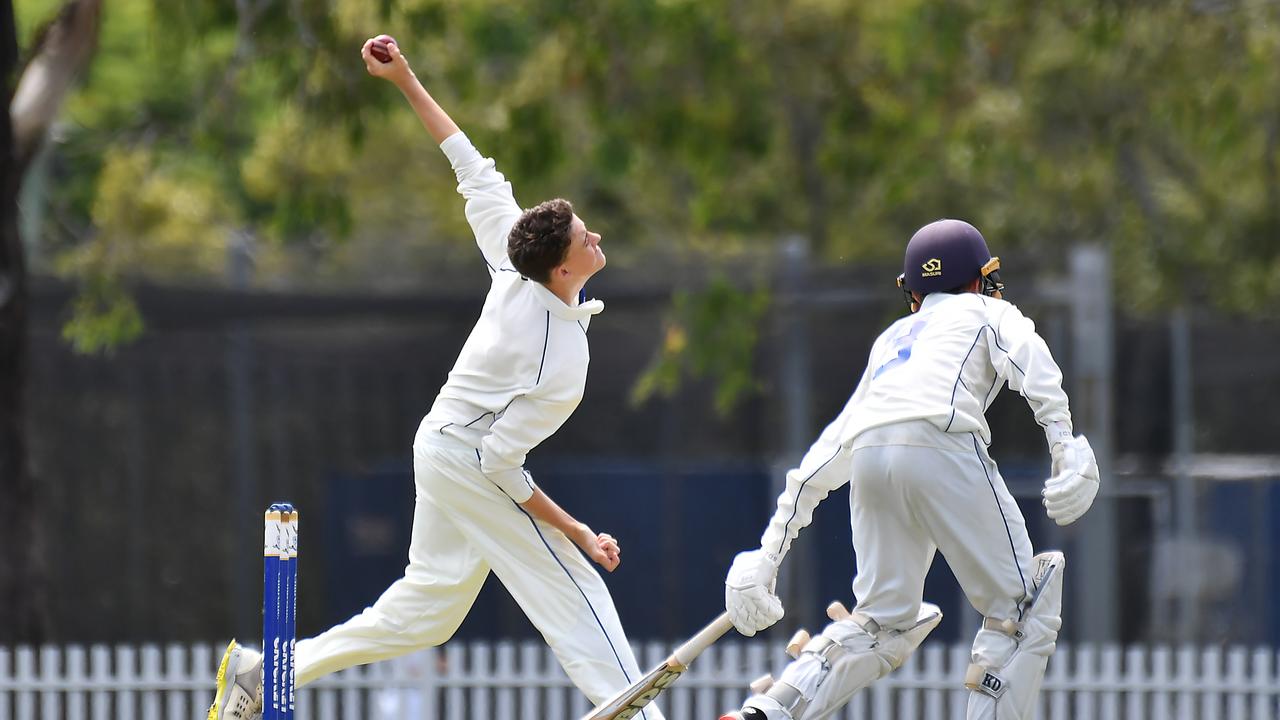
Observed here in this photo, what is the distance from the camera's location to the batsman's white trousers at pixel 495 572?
5.36m

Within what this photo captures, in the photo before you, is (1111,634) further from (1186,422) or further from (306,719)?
(306,719)

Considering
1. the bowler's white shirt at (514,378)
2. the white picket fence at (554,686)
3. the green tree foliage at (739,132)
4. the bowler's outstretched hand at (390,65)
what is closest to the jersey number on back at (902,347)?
the bowler's white shirt at (514,378)

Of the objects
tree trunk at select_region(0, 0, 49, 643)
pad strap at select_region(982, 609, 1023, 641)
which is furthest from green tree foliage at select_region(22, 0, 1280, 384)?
pad strap at select_region(982, 609, 1023, 641)

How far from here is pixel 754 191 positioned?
15.7m

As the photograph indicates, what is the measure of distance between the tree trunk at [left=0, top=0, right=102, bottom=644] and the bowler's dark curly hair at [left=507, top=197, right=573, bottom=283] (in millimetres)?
4625

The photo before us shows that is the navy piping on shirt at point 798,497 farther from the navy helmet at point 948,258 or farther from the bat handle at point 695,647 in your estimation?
the navy helmet at point 948,258

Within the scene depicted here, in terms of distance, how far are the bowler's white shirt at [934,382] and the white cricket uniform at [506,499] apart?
24.0 inches

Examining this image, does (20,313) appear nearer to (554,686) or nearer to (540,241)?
(554,686)

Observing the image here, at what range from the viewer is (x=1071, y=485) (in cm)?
487

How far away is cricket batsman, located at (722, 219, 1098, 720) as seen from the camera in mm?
→ 5172

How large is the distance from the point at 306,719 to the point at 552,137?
4261 millimetres

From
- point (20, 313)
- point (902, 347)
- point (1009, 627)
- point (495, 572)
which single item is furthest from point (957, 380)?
point (20, 313)

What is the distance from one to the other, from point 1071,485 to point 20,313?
600 cm

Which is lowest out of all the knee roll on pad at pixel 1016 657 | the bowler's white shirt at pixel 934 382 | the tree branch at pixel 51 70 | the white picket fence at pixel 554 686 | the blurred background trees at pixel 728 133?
the white picket fence at pixel 554 686
